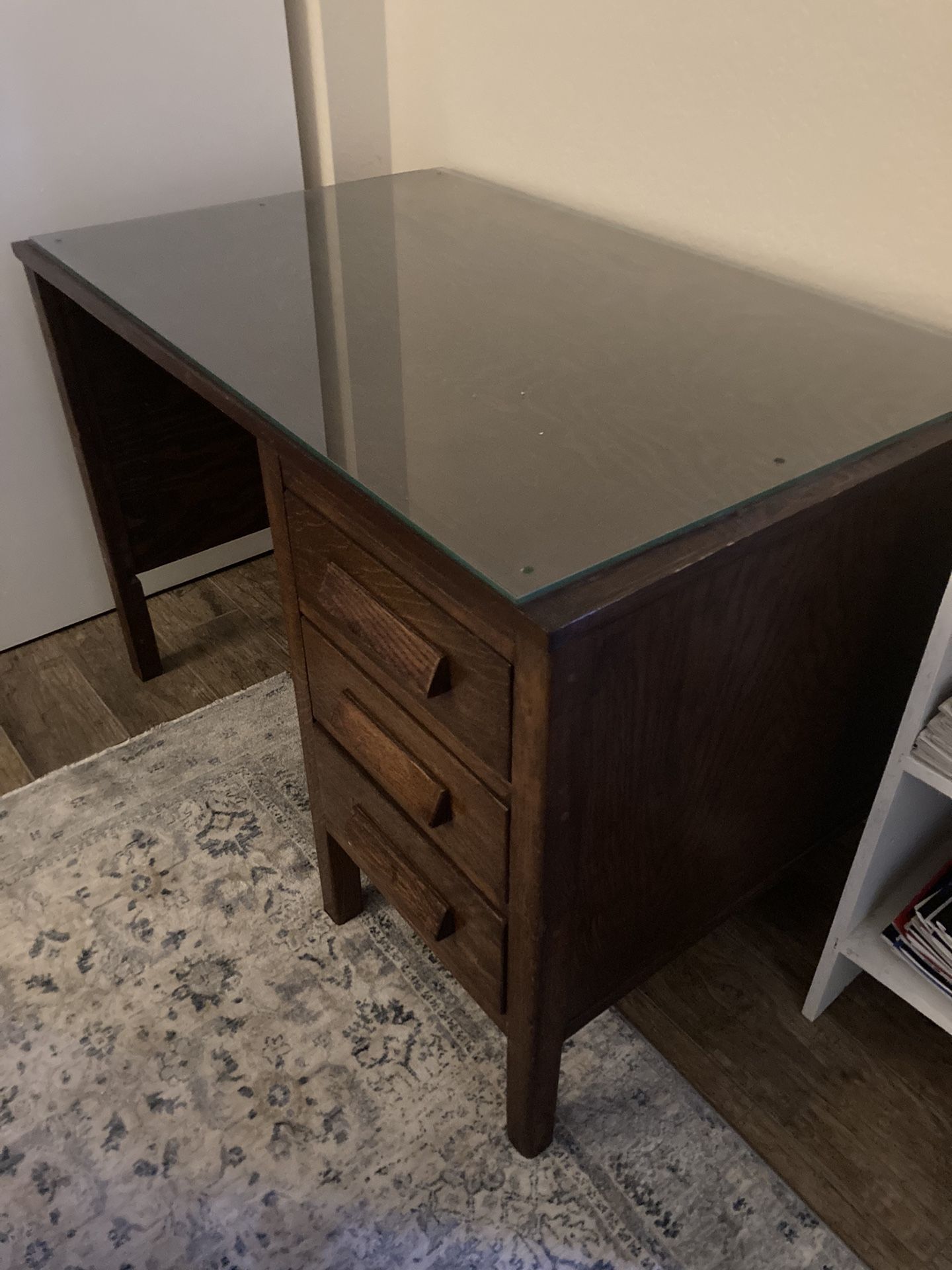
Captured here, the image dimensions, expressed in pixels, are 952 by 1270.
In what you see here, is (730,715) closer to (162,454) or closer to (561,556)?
(561,556)

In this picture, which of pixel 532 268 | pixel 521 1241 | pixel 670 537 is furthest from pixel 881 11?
pixel 521 1241

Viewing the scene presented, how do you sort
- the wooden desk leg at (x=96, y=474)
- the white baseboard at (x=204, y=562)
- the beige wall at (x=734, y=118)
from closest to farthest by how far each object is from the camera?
the beige wall at (x=734, y=118) → the wooden desk leg at (x=96, y=474) → the white baseboard at (x=204, y=562)

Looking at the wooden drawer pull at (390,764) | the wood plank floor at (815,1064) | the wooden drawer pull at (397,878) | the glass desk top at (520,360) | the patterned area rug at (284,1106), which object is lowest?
the patterned area rug at (284,1106)

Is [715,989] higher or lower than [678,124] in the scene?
lower

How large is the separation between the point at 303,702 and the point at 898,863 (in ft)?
2.14

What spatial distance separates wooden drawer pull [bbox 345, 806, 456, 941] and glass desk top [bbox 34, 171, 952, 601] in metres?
0.42

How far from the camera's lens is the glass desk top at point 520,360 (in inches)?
28.1

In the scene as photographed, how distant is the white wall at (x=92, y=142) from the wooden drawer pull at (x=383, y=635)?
91 centimetres

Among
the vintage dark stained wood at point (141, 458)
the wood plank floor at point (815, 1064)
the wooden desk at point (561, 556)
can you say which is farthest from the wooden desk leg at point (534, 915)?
the vintage dark stained wood at point (141, 458)

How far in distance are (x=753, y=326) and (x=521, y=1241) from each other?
905 mm

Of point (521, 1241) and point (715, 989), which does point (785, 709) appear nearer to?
point (715, 989)

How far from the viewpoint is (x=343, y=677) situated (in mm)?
955

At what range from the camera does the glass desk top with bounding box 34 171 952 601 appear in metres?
0.71

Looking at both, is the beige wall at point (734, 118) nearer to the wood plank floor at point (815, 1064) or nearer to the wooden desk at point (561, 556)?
the wooden desk at point (561, 556)
